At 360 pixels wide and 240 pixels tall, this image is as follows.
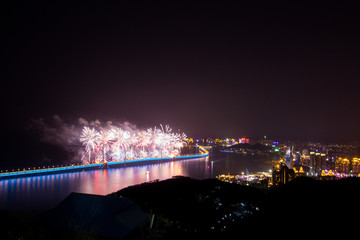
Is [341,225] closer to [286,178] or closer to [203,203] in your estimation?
[203,203]

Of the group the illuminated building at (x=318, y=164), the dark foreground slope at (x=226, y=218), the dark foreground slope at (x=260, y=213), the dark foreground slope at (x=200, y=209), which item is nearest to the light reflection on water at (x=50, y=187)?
the dark foreground slope at (x=200, y=209)

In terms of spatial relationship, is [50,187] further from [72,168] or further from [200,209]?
[200,209]

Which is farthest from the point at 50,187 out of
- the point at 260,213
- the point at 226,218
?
the point at 260,213

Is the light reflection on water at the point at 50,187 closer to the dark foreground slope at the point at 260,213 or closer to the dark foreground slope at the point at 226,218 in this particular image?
the dark foreground slope at the point at 260,213

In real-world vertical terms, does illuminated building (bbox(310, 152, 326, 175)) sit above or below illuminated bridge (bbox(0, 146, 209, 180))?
below

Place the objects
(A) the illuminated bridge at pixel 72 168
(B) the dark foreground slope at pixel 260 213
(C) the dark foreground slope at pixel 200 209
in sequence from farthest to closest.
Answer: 1. (A) the illuminated bridge at pixel 72 168
2. (C) the dark foreground slope at pixel 200 209
3. (B) the dark foreground slope at pixel 260 213

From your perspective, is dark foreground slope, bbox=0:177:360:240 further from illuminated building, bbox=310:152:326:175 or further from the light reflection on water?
illuminated building, bbox=310:152:326:175

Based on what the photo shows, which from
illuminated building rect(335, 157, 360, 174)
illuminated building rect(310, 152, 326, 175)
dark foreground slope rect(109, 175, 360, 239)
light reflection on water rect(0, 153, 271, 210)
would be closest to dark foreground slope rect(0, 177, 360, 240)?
dark foreground slope rect(109, 175, 360, 239)

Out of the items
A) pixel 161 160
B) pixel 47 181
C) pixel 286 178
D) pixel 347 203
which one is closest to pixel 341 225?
pixel 347 203

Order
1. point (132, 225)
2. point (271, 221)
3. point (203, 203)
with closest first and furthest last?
1. point (132, 225)
2. point (271, 221)
3. point (203, 203)

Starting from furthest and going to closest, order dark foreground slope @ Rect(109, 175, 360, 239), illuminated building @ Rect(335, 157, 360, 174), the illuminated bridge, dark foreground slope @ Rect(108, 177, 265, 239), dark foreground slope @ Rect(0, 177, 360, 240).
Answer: illuminated building @ Rect(335, 157, 360, 174), the illuminated bridge, dark foreground slope @ Rect(108, 177, 265, 239), dark foreground slope @ Rect(109, 175, 360, 239), dark foreground slope @ Rect(0, 177, 360, 240)

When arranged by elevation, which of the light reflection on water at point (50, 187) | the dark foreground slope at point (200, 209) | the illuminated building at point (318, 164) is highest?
the dark foreground slope at point (200, 209)
